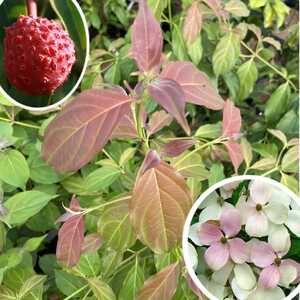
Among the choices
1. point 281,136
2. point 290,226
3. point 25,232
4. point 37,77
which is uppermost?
point 37,77

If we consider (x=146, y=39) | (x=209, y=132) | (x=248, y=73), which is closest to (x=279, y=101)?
(x=248, y=73)

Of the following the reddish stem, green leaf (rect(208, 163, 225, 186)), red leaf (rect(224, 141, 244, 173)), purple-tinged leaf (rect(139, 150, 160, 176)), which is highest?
the reddish stem

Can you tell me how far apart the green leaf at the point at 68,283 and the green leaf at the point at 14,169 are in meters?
0.12

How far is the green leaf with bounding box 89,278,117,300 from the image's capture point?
25.0 inches

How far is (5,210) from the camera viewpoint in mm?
678

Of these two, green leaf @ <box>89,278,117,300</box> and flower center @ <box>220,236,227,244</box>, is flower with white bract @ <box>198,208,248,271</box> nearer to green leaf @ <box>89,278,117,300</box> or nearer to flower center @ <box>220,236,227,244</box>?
flower center @ <box>220,236,227,244</box>

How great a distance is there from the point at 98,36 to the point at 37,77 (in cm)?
75

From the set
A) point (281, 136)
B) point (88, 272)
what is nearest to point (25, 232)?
point (88, 272)

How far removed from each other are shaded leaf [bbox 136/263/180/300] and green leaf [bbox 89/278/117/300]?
0.17ft

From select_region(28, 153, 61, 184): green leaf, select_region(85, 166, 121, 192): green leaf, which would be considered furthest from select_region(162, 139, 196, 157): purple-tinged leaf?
select_region(28, 153, 61, 184): green leaf

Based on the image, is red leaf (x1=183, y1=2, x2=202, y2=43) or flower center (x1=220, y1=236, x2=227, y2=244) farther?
red leaf (x1=183, y1=2, x2=202, y2=43)

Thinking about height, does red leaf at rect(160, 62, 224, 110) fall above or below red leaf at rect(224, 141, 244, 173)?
above

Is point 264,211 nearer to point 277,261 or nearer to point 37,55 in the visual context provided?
point 277,261

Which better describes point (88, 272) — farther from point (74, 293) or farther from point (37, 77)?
point (37, 77)
